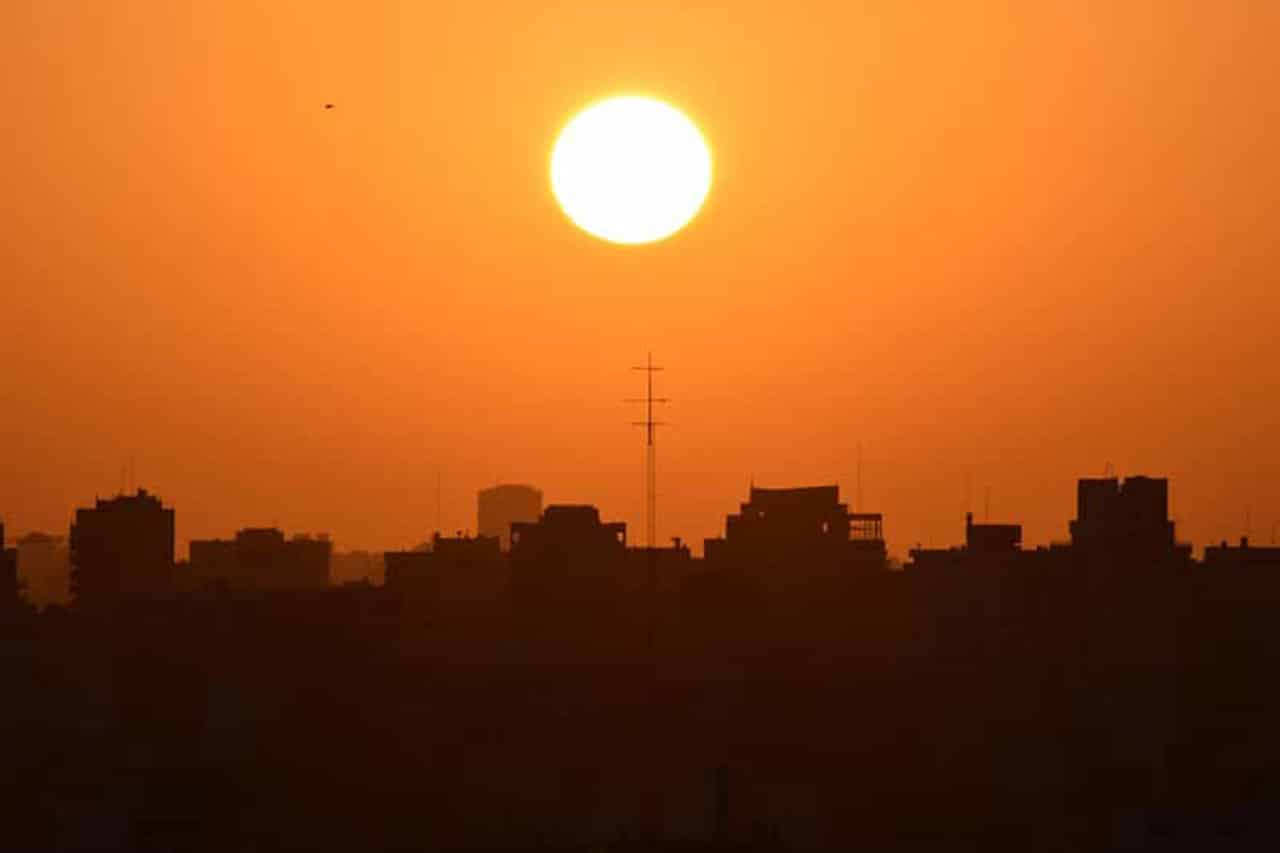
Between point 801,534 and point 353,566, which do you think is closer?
point 801,534

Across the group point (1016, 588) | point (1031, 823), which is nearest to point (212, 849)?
point (1031, 823)

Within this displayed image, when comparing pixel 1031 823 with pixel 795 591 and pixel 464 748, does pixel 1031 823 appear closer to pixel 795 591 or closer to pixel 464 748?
pixel 464 748

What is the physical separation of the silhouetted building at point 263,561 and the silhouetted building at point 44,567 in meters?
8.77

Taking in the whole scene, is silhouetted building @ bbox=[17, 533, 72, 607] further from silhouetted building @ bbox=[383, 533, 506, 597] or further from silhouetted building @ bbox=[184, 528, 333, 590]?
silhouetted building @ bbox=[383, 533, 506, 597]

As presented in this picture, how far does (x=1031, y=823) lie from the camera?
76.9 metres

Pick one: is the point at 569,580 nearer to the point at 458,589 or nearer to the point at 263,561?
the point at 458,589

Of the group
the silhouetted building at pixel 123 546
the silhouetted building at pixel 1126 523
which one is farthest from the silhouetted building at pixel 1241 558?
the silhouetted building at pixel 123 546

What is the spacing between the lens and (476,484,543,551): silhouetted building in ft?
534

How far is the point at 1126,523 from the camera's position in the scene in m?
105

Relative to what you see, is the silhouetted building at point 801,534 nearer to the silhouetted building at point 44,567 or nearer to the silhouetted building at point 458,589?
the silhouetted building at point 458,589

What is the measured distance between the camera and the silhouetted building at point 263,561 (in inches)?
5423

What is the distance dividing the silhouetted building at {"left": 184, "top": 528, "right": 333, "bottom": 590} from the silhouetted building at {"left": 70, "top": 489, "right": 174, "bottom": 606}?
26.1ft

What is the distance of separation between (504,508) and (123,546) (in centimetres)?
4416

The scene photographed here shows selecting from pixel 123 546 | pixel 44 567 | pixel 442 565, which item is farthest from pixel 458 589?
pixel 44 567
